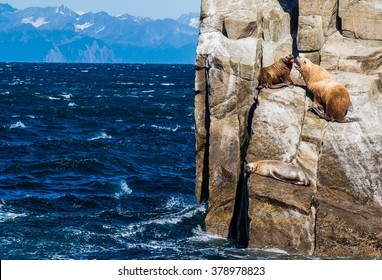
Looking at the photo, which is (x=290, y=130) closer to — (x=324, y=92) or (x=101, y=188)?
(x=324, y=92)

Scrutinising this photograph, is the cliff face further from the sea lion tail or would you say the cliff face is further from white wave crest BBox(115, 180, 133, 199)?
white wave crest BBox(115, 180, 133, 199)

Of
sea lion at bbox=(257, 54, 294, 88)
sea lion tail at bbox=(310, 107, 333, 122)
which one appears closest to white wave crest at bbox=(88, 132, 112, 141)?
sea lion at bbox=(257, 54, 294, 88)

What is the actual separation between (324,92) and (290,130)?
1.33m

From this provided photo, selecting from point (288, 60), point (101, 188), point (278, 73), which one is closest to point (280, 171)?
point (278, 73)

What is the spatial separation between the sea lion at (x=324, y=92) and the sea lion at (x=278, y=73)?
0.30 m

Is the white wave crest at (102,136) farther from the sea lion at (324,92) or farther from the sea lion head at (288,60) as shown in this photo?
the sea lion at (324,92)

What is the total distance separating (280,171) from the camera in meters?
16.7

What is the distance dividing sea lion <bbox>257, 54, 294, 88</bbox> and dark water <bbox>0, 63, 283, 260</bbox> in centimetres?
458

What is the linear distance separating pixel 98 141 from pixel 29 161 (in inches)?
243

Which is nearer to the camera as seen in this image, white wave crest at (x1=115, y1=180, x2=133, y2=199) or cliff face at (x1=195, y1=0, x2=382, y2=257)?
cliff face at (x1=195, y1=0, x2=382, y2=257)

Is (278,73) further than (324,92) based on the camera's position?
Yes

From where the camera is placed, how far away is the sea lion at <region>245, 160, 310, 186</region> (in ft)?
53.6

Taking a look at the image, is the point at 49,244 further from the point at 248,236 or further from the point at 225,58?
the point at 225,58

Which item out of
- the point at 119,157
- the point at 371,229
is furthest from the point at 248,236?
the point at 119,157
